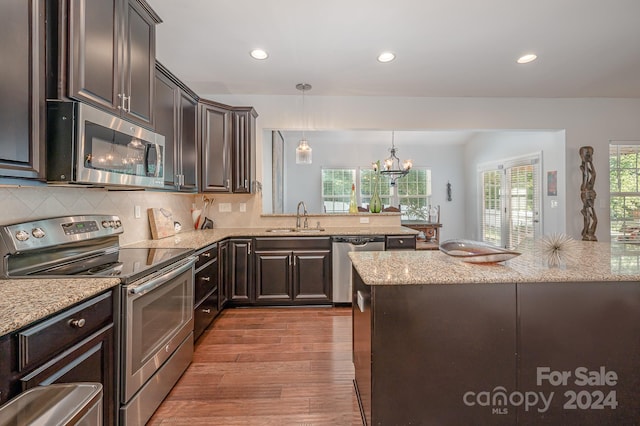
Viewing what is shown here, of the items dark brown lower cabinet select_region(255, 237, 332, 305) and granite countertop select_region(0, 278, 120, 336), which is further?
dark brown lower cabinet select_region(255, 237, 332, 305)

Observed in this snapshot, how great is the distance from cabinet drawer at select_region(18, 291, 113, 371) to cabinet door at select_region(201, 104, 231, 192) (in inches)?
83.5

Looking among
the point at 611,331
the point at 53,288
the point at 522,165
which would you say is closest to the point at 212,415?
the point at 53,288

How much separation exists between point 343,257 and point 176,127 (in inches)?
83.9

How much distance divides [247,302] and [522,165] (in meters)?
5.27

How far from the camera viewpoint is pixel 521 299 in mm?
1347

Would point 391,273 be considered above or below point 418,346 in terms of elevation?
above

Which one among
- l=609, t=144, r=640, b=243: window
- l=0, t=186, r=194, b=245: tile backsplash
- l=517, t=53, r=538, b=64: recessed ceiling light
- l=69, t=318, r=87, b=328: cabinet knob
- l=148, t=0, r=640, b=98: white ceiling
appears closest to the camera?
l=69, t=318, r=87, b=328: cabinet knob

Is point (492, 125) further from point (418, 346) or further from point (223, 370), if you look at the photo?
point (223, 370)

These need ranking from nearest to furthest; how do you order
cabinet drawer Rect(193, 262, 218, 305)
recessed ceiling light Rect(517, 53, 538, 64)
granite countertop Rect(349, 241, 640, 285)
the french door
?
granite countertop Rect(349, 241, 640, 285), cabinet drawer Rect(193, 262, 218, 305), recessed ceiling light Rect(517, 53, 538, 64), the french door

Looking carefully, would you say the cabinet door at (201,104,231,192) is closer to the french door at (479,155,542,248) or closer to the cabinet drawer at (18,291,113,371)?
Answer: the cabinet drawer at (18,291,113,371)

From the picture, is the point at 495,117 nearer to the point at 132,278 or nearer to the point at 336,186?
the point at 336,186

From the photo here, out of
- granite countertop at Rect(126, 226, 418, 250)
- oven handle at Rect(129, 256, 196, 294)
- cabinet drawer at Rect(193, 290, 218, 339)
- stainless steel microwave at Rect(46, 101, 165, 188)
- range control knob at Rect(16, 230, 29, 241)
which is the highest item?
stainless steel microwave at Rect(46, 101, 165, 188)

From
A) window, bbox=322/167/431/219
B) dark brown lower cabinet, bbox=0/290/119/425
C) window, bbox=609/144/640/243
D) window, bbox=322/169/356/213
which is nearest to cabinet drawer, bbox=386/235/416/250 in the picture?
dark brown lower cabinet, bbox=0/290/119/425

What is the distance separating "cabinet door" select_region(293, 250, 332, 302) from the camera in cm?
334
